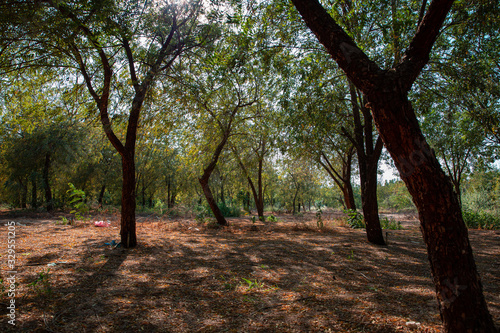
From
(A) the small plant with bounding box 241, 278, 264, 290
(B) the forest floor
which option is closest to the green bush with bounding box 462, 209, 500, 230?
(B) the forest floor

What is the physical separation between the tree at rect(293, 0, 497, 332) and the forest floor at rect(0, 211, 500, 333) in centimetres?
55

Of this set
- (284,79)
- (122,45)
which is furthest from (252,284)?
A: (122,45)

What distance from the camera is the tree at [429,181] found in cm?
186

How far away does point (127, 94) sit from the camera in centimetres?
638

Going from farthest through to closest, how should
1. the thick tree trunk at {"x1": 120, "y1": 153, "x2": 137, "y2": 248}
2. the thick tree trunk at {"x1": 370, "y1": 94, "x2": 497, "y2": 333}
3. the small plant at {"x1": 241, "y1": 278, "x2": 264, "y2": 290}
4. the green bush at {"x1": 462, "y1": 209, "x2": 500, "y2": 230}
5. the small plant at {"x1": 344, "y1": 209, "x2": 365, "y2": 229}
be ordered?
the green bush at {"x1": 462, "y1": 209, "x2": 500, "y2": 230} < the small plant at {"x1": 344, "y1": 209, "x2": 365, "y2": 229} < the thick tree trunk at {"x1": 120, "y1": 153, "x2": 137, "y2": 248} < the small plant at {"x1": 241, "y1": 278, "x2": 264, "y2": 290} < the thick tree trunk at {"x1": 370, "y1": 94, "x2": 497, "y2": 333}

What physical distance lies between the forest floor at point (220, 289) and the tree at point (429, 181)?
55cm

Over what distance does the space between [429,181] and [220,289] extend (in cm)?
280

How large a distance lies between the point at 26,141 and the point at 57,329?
15985 millimetres

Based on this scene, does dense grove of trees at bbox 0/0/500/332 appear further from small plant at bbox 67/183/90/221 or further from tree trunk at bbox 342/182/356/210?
tree trunk at bbox 342/182/356/210

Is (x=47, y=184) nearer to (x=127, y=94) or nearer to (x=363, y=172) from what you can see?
(x=127, y=94)

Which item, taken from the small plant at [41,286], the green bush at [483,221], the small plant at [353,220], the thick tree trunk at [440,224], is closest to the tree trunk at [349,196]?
the small plant at [353,220]

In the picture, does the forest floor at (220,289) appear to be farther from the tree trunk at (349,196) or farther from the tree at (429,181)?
the tree trunk at (349,196)

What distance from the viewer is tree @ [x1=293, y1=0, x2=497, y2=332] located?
6.09ft

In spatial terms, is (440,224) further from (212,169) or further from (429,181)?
(212,169)
